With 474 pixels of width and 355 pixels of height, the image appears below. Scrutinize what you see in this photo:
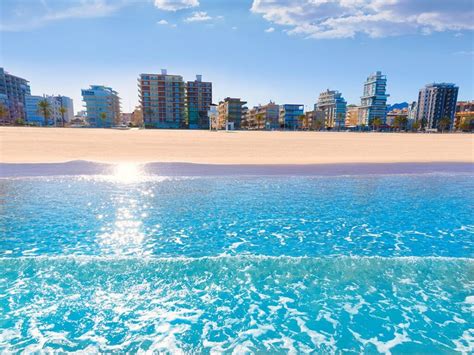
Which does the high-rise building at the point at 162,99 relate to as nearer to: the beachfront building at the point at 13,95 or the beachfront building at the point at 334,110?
the beachfront building at the point at 13,95

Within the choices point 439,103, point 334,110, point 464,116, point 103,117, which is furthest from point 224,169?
point 439,103

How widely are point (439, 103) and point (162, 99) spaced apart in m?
145

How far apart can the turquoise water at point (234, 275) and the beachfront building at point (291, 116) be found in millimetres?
133856

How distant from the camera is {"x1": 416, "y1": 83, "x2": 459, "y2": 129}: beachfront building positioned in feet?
509

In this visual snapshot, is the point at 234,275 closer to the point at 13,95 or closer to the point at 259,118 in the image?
the point at 259,118

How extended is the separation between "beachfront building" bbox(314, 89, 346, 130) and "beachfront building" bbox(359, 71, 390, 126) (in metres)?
11.4

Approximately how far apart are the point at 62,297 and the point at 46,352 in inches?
50.4

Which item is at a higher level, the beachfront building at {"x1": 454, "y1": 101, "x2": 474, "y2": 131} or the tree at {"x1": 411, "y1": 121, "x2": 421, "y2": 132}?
the beachfront building at {"x1": 454, "y1": 101, "x2": 474, "y2": 131}

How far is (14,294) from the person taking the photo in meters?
5.33

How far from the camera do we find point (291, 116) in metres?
141

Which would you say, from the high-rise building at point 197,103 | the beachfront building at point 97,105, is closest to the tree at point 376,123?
the high-rise building at point 197,103

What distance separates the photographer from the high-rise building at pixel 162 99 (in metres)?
123

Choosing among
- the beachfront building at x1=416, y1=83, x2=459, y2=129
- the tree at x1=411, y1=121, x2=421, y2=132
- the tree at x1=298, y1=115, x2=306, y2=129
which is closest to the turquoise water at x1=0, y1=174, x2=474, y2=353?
the tree at x1=298, y1=115, x2=306, y2=129

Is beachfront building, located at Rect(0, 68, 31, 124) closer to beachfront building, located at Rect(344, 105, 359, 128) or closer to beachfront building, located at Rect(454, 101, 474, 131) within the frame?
beachfront building, located at Rect(344, 105, 359, 128)
